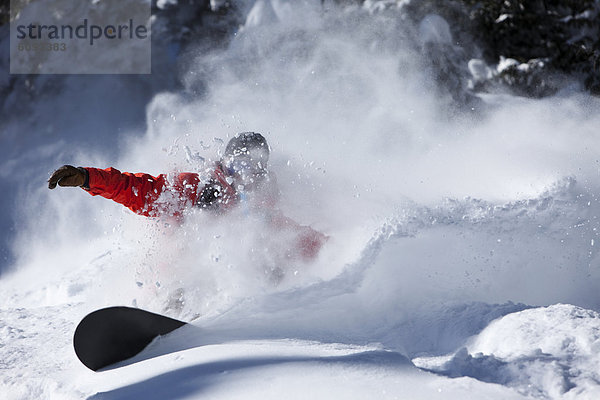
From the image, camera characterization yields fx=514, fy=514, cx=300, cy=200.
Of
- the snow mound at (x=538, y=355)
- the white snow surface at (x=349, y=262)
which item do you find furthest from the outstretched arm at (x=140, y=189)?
the snow mound at (x=538, y=355)

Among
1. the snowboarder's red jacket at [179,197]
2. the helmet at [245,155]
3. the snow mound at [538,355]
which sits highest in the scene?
the helmet at [245,155]

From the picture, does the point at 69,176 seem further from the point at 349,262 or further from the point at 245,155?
the point at 349,262

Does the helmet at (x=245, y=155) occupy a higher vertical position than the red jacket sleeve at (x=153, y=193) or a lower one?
higher

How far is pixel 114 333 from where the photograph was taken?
8.73ft

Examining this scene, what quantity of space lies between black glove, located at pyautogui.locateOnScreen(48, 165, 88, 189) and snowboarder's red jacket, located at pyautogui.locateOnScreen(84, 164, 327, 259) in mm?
326

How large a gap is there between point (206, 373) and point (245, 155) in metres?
1.98

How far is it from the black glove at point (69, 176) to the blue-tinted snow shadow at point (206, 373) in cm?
153

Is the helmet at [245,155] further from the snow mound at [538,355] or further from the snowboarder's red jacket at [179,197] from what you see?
the snow mound at [538,355]

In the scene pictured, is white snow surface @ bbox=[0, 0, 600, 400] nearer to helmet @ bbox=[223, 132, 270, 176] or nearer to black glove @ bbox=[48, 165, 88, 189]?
helmet @ bbox=[223, 132, 270, 176]

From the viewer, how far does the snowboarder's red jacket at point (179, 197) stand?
3.83 meters

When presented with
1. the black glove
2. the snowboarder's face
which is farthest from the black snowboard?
the snowboarder's face

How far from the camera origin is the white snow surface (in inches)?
88.4

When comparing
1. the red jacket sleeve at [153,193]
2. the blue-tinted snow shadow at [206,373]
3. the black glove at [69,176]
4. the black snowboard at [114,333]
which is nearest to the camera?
the blue-tinted snow shadow at [206,373]

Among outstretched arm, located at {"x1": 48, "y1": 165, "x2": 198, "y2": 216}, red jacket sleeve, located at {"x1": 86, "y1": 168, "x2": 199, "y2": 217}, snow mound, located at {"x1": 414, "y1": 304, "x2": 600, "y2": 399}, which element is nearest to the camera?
snow mound, located at {"x1": 414, "y1": 304, "x2": 600, "y2": 399}
